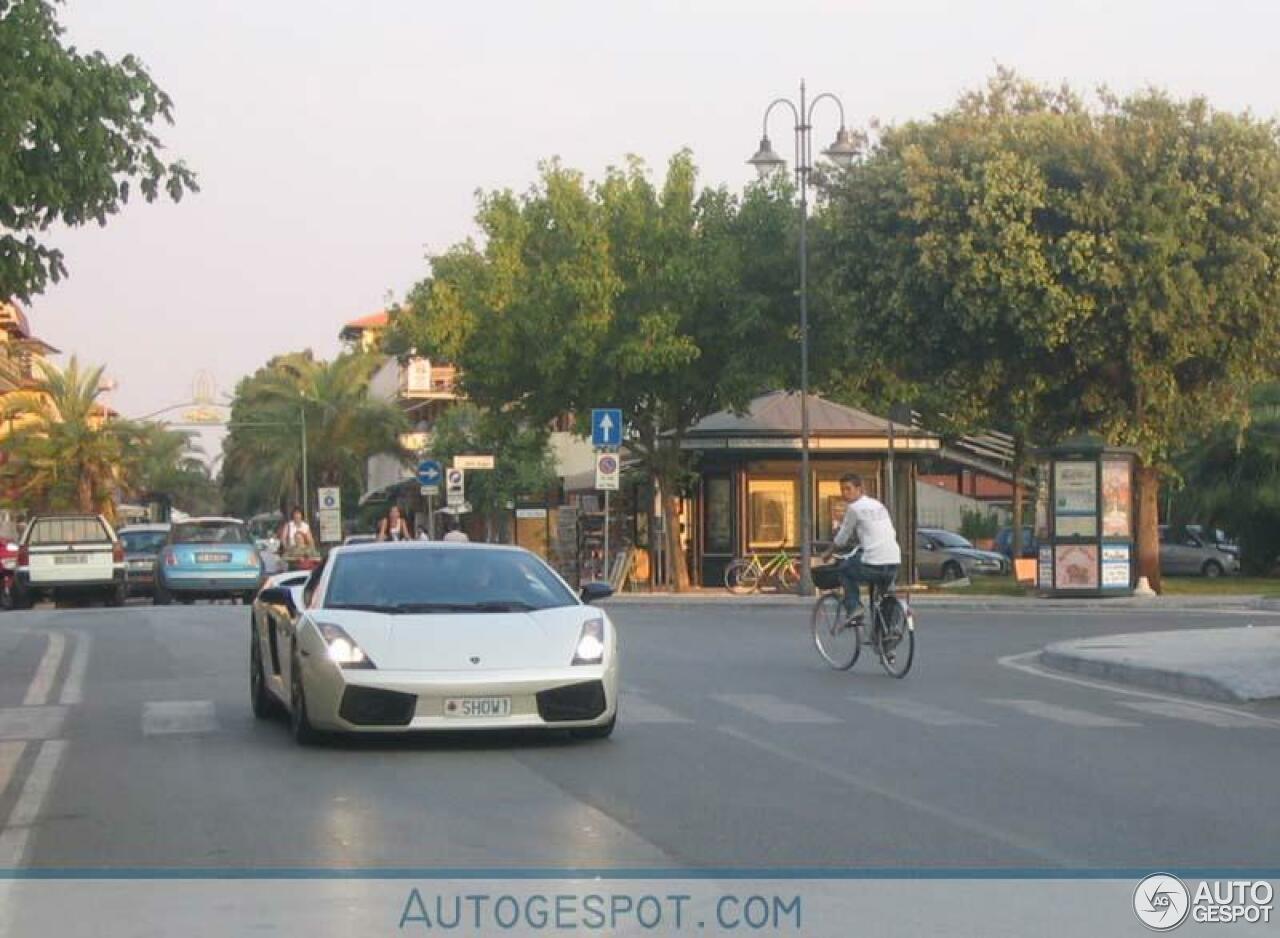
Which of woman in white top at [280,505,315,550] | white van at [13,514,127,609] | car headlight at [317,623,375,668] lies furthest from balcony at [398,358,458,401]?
car headlight at [317,623,375,668]

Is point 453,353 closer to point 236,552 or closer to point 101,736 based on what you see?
point 236,552

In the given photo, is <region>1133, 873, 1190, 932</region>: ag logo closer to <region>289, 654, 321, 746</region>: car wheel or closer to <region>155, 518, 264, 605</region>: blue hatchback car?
<region>289, 654, 321, 746</region>: car wheel

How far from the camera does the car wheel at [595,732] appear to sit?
13.2 metres

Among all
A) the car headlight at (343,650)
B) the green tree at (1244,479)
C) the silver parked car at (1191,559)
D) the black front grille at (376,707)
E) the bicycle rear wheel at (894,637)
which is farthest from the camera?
the silver parked car at (1191,559)

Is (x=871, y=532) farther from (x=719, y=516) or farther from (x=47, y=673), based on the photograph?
(x=719, y=516)

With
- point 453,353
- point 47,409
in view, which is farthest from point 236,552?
point 47,409

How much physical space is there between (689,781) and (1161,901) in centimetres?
389

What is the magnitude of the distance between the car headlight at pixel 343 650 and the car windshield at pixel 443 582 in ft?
1.77

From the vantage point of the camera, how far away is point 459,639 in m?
12.8

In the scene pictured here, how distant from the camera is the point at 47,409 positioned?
82.9m

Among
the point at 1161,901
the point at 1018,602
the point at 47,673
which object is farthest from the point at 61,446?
the point at 1161,901

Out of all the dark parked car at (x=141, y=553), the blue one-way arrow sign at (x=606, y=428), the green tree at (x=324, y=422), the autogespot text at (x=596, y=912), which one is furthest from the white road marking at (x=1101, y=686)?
the green tree at (x=324, y=422)

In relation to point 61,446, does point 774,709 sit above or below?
below

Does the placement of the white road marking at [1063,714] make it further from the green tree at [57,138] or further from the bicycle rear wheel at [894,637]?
the green tree at [57,138]
